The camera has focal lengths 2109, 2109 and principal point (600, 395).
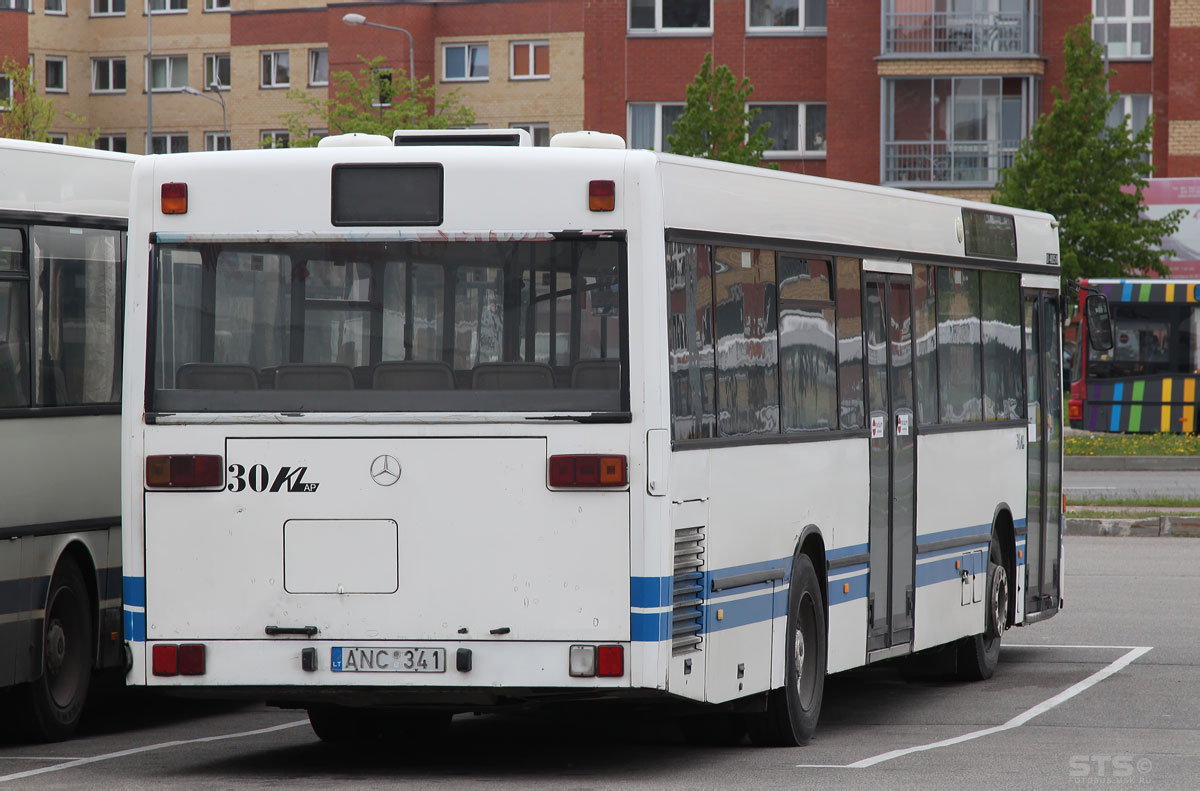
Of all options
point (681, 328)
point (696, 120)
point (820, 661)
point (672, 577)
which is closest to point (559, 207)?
point (681, 328)

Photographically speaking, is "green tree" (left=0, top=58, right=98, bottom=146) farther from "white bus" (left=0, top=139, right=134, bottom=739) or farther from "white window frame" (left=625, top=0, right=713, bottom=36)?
"white bus" (left=0, top=139, right=134, bottom=739)

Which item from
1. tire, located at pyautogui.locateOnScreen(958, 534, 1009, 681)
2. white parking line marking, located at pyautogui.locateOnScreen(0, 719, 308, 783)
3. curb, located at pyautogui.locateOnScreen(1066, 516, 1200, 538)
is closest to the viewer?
white parking line marking, located at pyautogui.locateOnScreen(0, 719, 308, 783)

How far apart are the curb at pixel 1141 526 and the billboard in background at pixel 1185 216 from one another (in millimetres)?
30905

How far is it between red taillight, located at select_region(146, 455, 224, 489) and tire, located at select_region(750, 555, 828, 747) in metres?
2.93

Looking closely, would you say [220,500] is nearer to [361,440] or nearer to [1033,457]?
[361,440]

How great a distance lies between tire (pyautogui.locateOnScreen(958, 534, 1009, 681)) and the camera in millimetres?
13531

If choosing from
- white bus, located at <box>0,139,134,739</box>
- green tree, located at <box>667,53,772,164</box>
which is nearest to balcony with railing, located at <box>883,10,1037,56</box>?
green tree, located at <box>667,53,772,164</box>

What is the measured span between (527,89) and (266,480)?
66.3m

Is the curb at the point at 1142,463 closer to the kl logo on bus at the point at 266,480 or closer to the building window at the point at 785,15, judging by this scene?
the kl logo on bus at the point at 266,480

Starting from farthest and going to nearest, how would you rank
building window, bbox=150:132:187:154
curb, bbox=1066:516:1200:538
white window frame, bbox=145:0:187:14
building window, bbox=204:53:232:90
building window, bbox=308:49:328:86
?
white window frame, bbox=145:0:187:14, building window, bbox=204:53:232:90, building window, bbox=150:132:187:154, building window, bbox=308:49:328:86, curb, bbox=1066:516:1200:538

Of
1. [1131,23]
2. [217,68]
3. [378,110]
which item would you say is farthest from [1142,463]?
[217,68]

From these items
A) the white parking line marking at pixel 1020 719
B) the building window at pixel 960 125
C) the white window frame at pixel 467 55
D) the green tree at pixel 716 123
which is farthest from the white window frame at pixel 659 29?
the white parking line marking at pixel 1020 719

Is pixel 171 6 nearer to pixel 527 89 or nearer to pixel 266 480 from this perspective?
pixel 527 89

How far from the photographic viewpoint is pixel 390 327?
9.03 m
